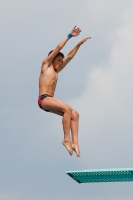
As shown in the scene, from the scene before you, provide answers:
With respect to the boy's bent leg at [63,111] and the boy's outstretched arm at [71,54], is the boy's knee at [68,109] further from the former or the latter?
the boy's outstretched arm at [71,54]

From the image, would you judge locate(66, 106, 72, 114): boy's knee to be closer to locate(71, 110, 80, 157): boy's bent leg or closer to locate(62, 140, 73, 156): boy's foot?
locate(71, 110, 80, 157): boy's bent leg

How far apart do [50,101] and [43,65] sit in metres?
1.13

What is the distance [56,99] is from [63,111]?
44 cm

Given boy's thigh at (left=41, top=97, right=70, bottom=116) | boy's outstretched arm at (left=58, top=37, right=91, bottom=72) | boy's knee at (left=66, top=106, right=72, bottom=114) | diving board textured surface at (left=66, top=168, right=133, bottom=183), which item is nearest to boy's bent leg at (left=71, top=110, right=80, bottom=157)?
boy's knee at (left=66, top=106, right=72, bottom=114)

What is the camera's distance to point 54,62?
13.7 metres

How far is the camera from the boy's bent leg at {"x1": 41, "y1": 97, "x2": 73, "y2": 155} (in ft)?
42.3

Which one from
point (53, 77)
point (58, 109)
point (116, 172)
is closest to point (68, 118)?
point (58, 109)

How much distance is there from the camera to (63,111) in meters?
12.9

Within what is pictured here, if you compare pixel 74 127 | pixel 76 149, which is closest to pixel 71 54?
pixel 74 127

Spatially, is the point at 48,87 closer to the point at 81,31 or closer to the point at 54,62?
the point at 54,62

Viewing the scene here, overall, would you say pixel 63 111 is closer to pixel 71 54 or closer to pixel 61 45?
pixel 61 45

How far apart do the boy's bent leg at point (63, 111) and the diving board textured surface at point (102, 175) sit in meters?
1.26

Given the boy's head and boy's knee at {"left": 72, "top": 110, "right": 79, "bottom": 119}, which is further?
the boy's head

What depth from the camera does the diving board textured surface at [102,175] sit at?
11.2m
